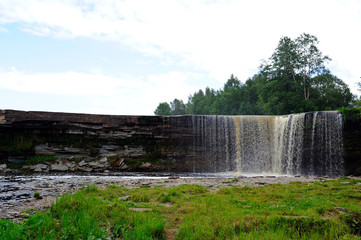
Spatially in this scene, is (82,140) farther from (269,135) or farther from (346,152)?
(346,152)

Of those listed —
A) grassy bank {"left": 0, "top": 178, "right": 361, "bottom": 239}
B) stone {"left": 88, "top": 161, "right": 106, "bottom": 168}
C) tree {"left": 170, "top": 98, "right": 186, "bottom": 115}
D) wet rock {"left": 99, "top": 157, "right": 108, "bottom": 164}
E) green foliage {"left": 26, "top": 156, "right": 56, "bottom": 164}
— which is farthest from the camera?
tree {"left": 170, "top": 98, "right": 186, "bottom": 115}

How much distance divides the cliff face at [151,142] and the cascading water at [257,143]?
79 millimetres

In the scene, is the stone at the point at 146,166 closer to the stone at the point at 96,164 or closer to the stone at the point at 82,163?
the stone at the point at 96,164

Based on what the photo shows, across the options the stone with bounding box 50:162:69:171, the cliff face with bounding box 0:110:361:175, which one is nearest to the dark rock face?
the cliff face with bounding box 0:110:361:175

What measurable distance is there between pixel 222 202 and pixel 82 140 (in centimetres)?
2023

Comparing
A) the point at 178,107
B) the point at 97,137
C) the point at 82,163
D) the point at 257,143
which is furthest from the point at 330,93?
the point at 178,107

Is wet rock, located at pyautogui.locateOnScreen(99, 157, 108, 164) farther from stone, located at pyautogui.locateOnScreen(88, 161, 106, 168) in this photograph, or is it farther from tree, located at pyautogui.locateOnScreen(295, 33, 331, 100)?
tree, located at pyautogui.locateOnScreen(295, 33, 331, 100)

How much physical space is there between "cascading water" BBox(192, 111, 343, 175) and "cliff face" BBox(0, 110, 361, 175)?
0.08 metres

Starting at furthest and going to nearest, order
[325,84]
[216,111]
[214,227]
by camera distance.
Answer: [216,111]
[325,84]
[214,227]

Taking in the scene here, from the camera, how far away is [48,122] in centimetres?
2309

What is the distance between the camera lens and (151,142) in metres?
25.5

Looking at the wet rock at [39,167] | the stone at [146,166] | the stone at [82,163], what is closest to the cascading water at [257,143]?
the stone at [146,166]

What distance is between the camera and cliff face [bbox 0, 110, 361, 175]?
22.1 metres

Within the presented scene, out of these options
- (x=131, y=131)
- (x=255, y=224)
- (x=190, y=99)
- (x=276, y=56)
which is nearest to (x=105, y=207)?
(x=255, y=224)
